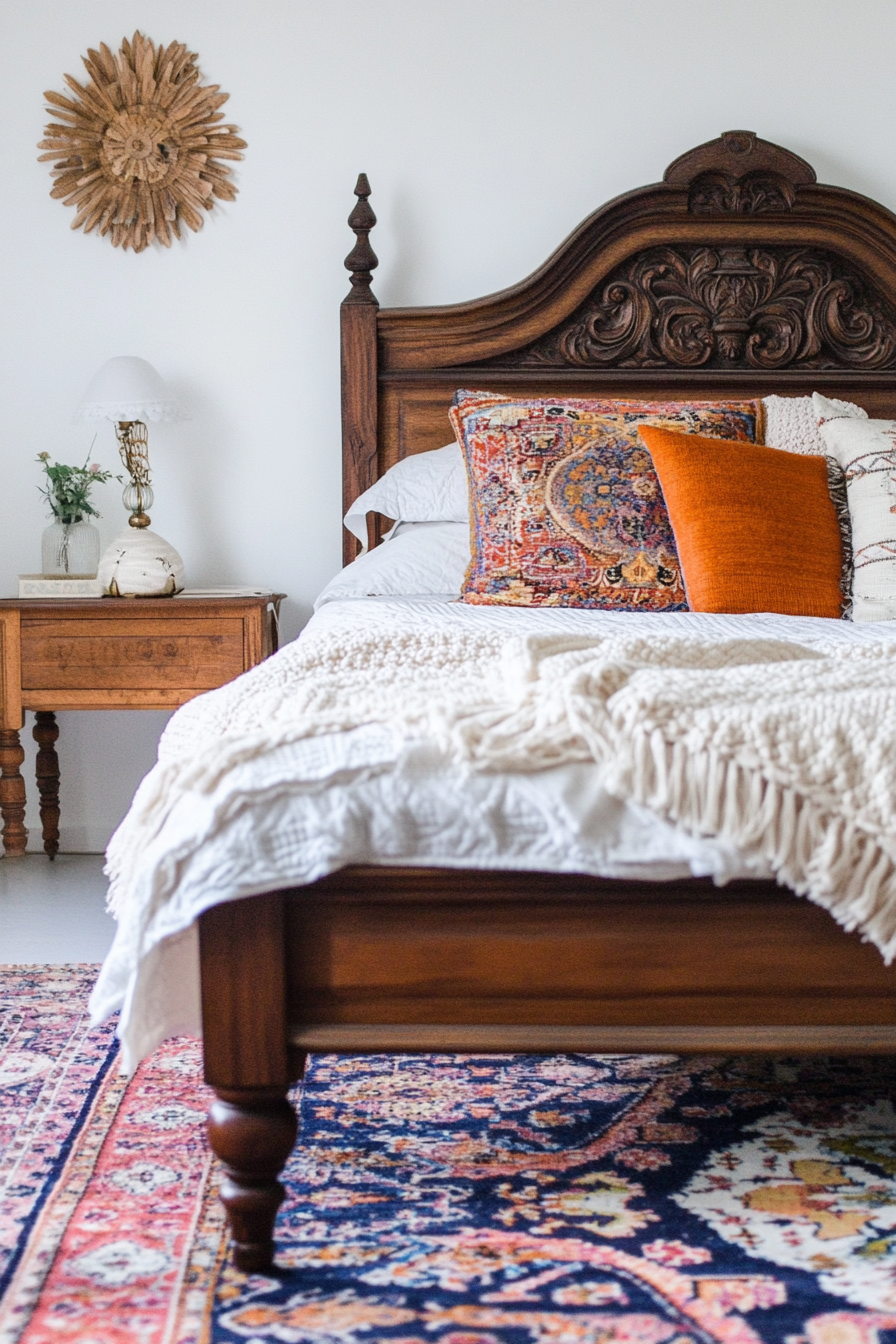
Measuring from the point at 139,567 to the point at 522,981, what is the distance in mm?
1886

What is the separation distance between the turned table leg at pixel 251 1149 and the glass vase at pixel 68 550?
80.1 inches

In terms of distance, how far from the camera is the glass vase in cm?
298

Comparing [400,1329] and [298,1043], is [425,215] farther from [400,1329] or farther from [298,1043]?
[400,1329]

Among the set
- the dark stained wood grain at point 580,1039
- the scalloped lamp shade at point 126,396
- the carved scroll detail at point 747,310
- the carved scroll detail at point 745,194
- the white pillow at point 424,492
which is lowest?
the dark stained wood grain at point 580,1039

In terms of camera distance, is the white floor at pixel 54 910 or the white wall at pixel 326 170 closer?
the white floor at pixel 54 910

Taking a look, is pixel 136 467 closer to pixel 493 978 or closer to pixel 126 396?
pixel 126 396

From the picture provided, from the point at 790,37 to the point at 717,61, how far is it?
0.18 metres

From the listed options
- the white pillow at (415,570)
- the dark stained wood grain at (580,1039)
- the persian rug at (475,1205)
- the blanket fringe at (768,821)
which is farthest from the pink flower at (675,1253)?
the white pillow at (415,570)

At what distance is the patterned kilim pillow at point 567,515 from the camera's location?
225 cm

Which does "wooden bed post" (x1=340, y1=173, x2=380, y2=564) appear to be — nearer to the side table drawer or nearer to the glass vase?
the side table drawer

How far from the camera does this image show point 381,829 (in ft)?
3.68

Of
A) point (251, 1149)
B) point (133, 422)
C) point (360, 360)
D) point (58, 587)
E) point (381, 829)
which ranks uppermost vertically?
point (360, 360)

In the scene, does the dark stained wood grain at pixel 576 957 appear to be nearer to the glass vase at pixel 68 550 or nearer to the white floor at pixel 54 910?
the white floor at pixel 54 910

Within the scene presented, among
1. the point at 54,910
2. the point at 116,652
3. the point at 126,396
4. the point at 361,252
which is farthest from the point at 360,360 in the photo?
the point at 54,910
